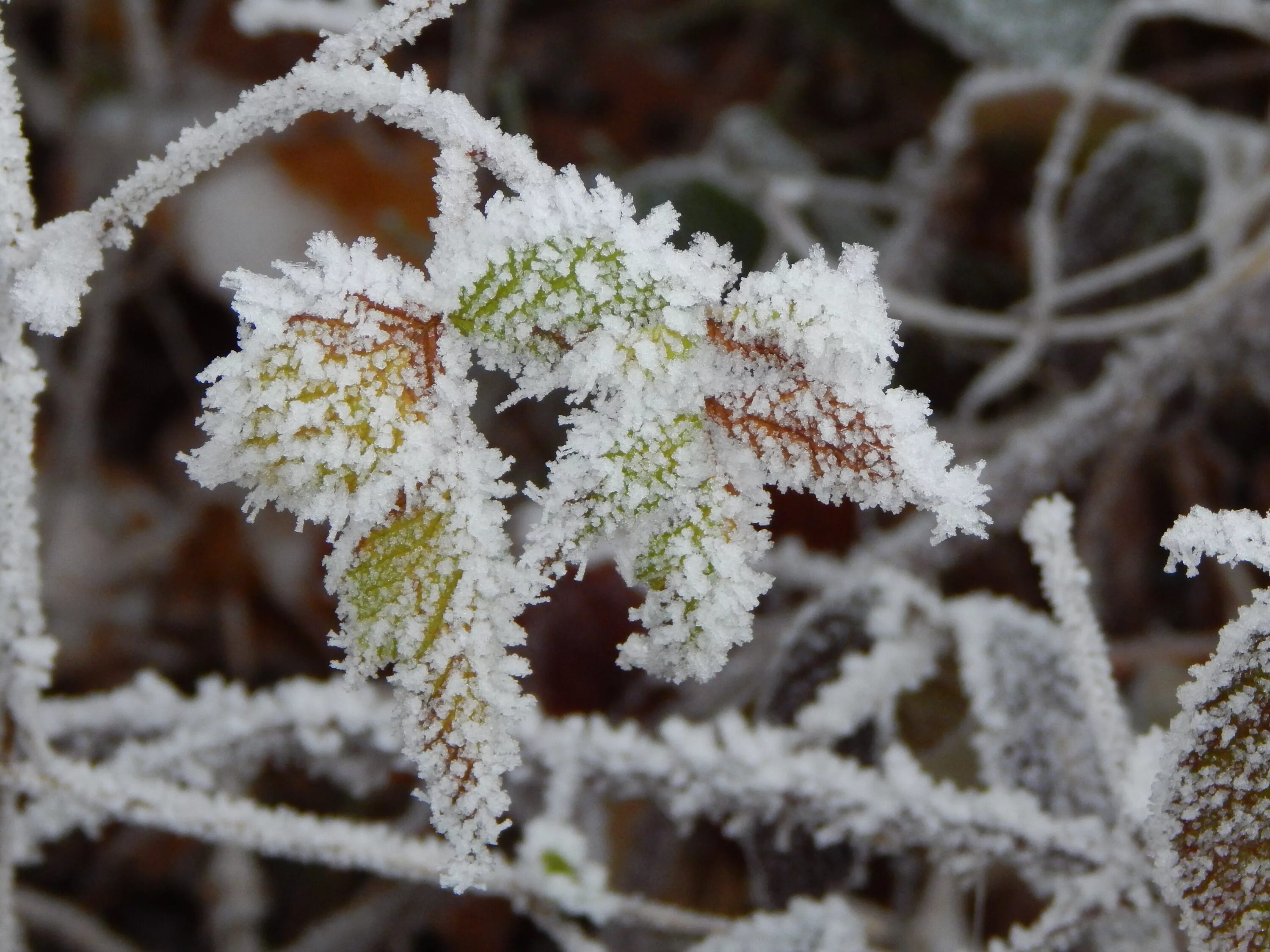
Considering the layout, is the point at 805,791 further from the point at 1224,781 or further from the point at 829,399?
the point at 829,399

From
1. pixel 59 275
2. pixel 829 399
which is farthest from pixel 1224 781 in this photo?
pixel 59 275

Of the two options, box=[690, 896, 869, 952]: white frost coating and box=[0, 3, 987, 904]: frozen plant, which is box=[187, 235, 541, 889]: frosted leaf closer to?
box=[0, 3, 987, 904]: frozen plant

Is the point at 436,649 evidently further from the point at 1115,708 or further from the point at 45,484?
the point at 45,484

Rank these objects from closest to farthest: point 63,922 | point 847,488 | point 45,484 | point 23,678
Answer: point 847,488
point 23,678
point 63,922
point 45,484

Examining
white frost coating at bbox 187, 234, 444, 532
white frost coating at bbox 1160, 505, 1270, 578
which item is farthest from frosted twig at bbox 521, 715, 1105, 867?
white frost coating at bbox 187, 234, 444, 532

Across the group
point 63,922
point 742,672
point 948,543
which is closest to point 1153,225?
point 948,543

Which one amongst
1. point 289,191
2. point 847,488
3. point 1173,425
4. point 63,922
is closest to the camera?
point 847,488
